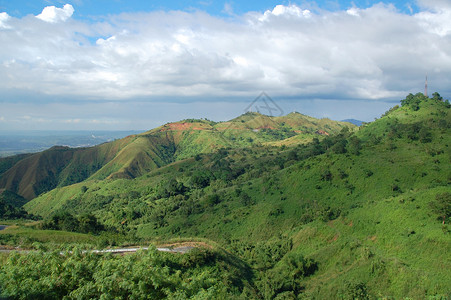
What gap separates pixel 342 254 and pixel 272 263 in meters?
9.02

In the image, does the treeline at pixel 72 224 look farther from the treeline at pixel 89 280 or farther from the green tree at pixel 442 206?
the green tree at pixel 442 206

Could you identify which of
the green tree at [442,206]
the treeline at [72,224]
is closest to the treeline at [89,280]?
the green tree at [442,206]

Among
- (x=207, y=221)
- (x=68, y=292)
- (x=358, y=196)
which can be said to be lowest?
(x=207, y=221)

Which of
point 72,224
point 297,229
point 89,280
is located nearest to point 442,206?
point 297,229

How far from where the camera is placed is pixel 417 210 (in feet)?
132

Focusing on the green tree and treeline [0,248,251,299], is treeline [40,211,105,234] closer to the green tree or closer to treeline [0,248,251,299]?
treeline [0,248,251,299]

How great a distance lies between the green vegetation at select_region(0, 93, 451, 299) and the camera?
646 inches

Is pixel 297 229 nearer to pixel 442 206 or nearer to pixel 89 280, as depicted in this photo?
pixel 442 206

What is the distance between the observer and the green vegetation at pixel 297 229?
1641 cm

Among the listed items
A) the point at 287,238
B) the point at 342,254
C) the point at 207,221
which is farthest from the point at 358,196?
the point at 207,221

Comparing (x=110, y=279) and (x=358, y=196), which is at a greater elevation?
(x=110, y=279)

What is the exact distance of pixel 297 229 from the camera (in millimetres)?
47500

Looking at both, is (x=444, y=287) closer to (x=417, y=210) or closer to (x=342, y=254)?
(x=342, y=254)

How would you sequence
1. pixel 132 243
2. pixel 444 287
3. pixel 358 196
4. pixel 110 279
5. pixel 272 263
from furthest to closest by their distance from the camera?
pixel 358 196 → pixel 272 263 → pixel 132 243 → pixel 444 287 → pixel 110 279
